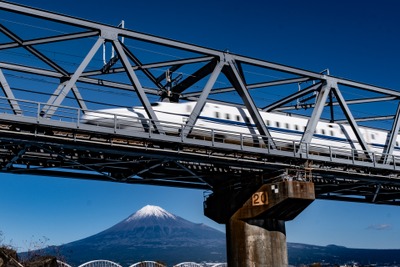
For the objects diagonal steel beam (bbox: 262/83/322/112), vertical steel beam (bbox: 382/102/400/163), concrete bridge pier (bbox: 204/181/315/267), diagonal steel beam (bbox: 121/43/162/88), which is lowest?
concrete bridge pier (bbox: 204/181/315/267)

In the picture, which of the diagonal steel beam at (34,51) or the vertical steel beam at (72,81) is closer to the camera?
the vertical steel beam at (72,81)

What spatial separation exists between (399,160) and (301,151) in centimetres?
1688

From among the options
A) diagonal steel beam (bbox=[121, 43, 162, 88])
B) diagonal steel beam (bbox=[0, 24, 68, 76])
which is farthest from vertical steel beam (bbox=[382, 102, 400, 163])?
diagonal steel beam (bbox=[0, 24, 68, 76])

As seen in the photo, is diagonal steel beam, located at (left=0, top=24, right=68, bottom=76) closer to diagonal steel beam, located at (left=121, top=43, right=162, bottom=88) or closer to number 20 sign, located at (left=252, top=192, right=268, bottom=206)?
diagonal steel beam, located at (left=121, top=43, right=162, bottom=88)

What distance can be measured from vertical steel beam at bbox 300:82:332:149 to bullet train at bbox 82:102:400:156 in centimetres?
91

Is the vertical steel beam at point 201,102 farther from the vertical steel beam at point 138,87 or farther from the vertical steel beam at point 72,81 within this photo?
the vertical steel beam at point 72,81

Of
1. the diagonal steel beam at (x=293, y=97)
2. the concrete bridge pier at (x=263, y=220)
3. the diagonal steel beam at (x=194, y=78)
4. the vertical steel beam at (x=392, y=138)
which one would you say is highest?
the diagonal steel beam at (x=194, y=78)

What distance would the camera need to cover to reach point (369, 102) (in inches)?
1901

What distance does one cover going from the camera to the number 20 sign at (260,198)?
3564 cm

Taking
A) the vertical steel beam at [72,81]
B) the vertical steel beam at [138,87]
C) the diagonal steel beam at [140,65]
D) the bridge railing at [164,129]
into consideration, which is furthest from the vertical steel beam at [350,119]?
the vertical steel beam at [72,81]

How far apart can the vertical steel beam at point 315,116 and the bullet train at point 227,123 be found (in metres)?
0.91

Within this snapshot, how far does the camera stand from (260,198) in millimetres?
36031

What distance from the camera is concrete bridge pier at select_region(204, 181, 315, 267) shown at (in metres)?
34.6

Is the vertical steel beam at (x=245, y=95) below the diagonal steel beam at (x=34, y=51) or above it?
below
